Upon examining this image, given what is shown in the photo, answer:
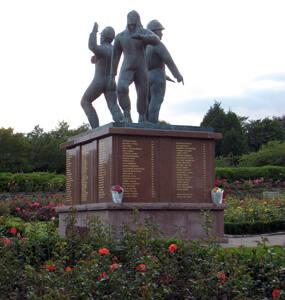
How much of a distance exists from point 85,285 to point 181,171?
6864mm

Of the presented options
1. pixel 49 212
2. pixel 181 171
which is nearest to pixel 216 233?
pixel 181 171

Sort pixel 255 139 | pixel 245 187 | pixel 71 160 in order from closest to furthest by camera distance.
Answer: pixel 71 160
pixel 245 187
pixel 255 139

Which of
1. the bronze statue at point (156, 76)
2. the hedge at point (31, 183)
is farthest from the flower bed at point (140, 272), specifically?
the hedge at point (31, 183)

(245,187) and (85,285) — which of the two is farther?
(245,187)

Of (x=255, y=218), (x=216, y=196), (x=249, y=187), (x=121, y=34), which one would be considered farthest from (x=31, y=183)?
(x=216, y=196)

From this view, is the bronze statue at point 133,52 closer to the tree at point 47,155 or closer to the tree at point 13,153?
the tree at point 13,153

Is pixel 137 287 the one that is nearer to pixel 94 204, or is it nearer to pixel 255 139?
pixel 94 204

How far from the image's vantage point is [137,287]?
18.2 ft

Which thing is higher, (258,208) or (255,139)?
(255,139)

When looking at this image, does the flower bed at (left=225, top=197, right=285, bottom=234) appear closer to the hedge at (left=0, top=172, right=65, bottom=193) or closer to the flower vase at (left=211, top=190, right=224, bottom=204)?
the flower vase at (left=211, top=190, right=224, bottom=204)

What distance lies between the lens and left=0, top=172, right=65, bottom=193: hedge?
31.4m

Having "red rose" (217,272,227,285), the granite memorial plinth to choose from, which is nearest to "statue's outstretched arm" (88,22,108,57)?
the granite memorial plinth

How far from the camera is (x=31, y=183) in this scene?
32.1m

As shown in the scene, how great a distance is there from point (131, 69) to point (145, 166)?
6.27 ft
